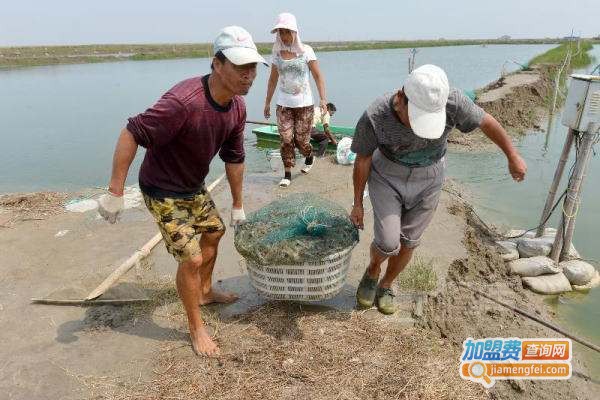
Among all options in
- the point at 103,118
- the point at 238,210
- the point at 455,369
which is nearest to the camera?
the point at 455,369

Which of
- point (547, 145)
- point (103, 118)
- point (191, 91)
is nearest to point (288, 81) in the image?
point (191, 91)

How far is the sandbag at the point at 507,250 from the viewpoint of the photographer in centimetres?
444

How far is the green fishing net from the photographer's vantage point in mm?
2766

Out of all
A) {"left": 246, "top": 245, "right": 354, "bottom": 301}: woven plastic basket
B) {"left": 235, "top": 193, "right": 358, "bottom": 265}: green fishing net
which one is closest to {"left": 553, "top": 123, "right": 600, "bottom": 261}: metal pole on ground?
{"left": 235, "top": 193, "right": 358, "bottom": 265}: green fishing net

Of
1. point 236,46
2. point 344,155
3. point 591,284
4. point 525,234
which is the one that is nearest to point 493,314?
point 591,284

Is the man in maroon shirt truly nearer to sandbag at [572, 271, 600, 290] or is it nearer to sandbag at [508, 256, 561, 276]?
sandbag at [508, 256, 561, 276]

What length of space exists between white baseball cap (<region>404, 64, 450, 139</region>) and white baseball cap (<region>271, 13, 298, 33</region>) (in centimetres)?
284

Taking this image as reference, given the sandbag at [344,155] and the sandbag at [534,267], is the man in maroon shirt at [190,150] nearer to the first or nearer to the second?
the sandbag at [534,267]

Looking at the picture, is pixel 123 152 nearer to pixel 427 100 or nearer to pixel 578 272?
pixel 427 100

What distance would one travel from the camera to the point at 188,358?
8.96 feet

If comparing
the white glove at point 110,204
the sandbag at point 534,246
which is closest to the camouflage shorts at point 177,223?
the white glove at point 110,204

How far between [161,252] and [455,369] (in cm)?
280

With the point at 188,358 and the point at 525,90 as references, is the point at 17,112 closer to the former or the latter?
the point at 188,358

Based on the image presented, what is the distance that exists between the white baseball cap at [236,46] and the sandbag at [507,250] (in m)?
3.39
